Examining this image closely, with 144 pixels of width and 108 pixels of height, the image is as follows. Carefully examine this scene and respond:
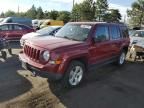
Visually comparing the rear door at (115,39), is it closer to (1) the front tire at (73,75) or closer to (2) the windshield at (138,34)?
(1) the front tire at (73,75)

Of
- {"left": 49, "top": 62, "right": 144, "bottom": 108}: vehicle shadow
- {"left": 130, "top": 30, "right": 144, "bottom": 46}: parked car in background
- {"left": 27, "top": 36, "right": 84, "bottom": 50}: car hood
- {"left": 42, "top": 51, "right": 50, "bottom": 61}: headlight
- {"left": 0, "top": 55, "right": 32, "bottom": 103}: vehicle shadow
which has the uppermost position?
{"left": 27, "top": 36, "right": 84, "bottom": 50}: car hood

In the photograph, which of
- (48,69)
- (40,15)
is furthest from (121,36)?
(40,15)

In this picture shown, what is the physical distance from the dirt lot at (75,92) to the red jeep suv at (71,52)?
0.48m

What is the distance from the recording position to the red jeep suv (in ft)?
21.1

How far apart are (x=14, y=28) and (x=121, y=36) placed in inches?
364

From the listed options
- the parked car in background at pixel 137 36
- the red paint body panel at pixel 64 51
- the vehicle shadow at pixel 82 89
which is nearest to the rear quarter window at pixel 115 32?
the red paint body panel at pixel 64 51

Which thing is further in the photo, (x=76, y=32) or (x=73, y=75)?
(x=76, y=32)

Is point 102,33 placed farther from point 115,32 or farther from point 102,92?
point 102,92

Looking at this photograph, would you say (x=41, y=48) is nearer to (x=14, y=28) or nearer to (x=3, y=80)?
(x=3, y=80)

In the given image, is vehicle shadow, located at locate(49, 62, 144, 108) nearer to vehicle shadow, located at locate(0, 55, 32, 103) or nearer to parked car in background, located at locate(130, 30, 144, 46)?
vehicle shadow, located at locate(0, 55, 32, 103)

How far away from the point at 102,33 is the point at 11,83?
338 centimetres

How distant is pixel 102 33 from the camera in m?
8.30

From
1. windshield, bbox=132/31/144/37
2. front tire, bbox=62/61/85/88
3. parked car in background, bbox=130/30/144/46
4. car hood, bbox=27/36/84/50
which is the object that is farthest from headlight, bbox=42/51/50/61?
windshield, bbox=132/31/144/37

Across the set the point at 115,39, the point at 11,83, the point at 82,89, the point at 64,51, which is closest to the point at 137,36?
the point at 115,39
